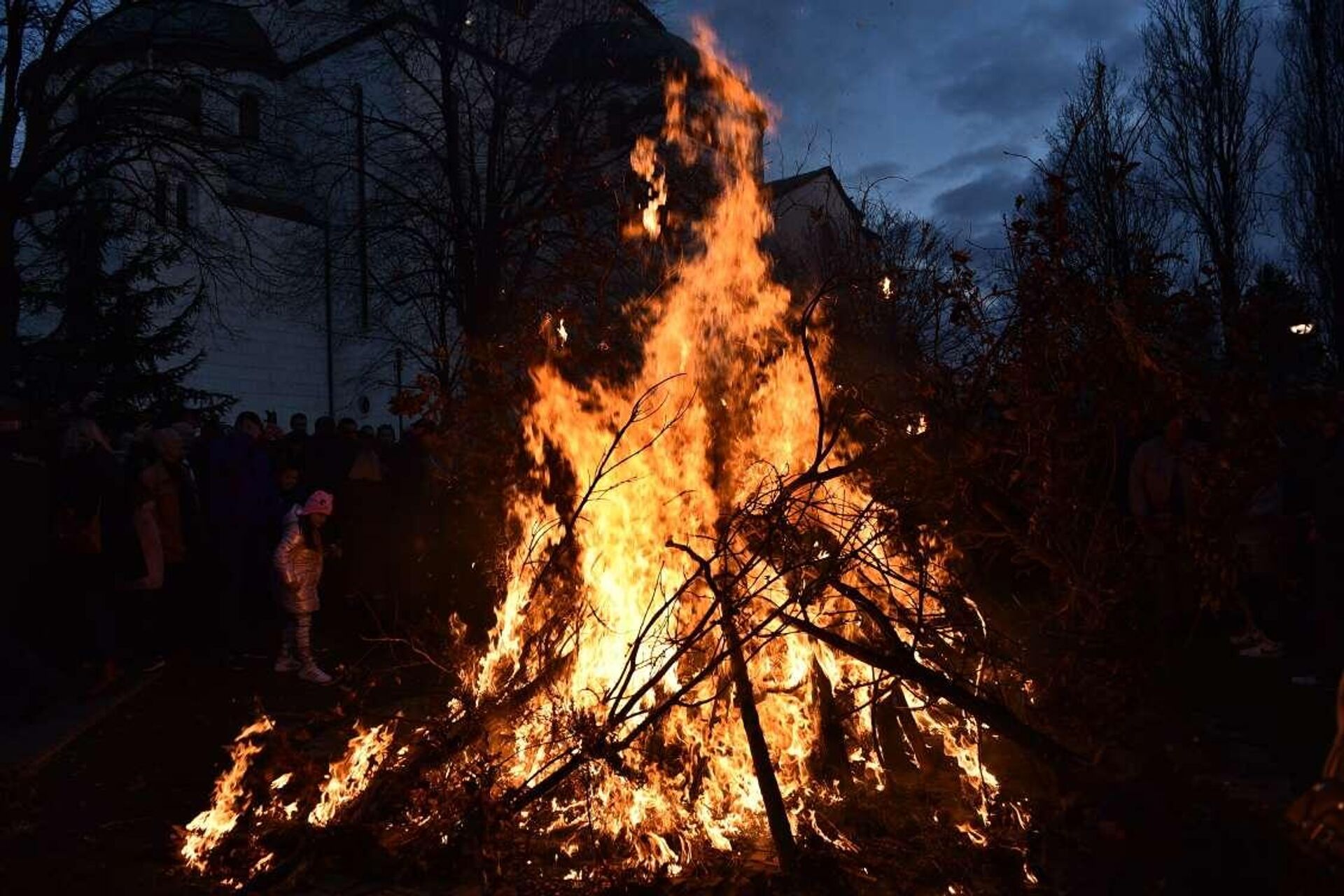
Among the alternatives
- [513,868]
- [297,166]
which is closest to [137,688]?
[513,868]

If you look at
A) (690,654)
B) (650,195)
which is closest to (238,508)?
(650,195)

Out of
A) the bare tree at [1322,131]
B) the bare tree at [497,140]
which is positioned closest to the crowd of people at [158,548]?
the bare tree at [497,140]

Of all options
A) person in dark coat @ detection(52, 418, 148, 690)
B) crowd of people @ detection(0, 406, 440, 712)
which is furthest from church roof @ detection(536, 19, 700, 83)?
person in dark coat @ detection(52, 418, 148, 690)

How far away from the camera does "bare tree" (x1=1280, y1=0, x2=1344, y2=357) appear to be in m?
22.9

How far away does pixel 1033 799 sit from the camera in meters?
4.58

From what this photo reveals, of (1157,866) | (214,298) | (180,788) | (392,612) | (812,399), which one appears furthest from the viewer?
(214,298)

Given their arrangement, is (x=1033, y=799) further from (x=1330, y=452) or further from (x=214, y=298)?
(x=214, y=298)

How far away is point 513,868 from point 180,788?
7.80ft

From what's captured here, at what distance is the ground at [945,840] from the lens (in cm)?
281

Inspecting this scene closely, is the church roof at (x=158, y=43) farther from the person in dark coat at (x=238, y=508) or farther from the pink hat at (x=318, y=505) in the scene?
the pink hat at (x=318, y=505)

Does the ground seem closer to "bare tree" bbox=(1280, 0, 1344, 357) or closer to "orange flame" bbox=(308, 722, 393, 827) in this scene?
"orange flame" bbox=(308, 722, 393, 827)

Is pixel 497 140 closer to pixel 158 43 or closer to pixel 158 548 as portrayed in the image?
pixel 158 43

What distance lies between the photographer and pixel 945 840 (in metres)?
4.61

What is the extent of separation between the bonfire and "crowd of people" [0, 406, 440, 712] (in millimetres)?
1756
